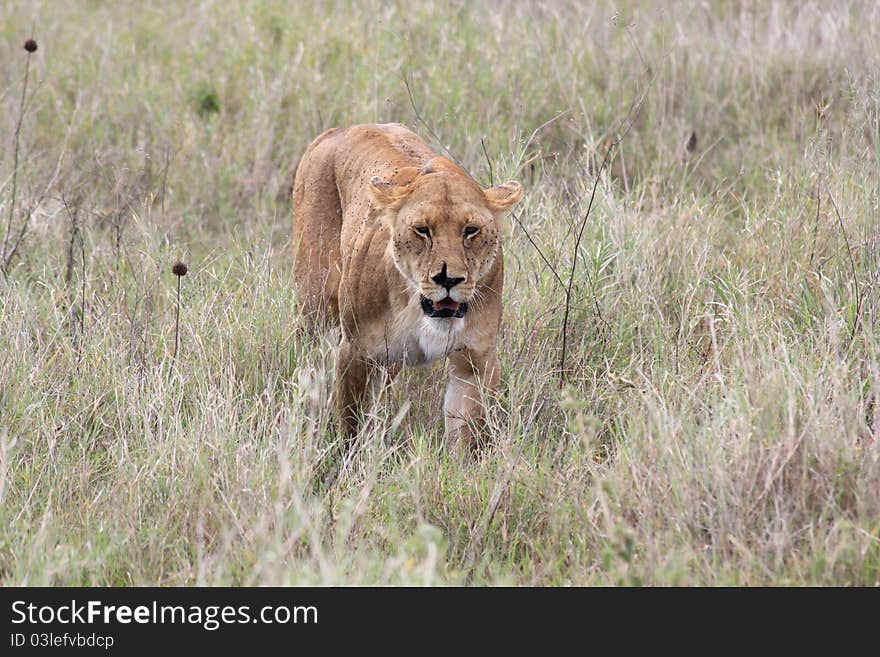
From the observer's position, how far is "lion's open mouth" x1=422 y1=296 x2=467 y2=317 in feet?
13.8

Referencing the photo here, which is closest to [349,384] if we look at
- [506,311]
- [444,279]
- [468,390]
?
[468,390]

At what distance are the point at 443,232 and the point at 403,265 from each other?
212 mm

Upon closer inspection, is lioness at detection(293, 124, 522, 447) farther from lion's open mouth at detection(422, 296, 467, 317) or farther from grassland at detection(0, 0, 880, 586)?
grassland at detection(0, 0, 880, 586)

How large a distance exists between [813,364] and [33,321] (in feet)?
9.83

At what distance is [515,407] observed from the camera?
440 cm

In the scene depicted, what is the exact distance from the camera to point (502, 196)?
14.5 ft

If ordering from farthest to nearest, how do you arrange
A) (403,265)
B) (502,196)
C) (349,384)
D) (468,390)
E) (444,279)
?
(349,384), (468,390), (502,196), (403,265), (444,279)

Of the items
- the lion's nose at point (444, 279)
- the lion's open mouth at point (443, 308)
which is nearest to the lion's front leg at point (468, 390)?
the lion's open mouth at point (443, 308)

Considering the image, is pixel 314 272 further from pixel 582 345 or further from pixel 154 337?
pixel 582 345

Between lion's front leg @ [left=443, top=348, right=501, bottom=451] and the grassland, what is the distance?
115 mm

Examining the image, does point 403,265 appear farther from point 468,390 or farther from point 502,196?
point 468,390

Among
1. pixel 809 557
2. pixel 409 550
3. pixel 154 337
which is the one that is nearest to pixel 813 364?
pixel 809 557

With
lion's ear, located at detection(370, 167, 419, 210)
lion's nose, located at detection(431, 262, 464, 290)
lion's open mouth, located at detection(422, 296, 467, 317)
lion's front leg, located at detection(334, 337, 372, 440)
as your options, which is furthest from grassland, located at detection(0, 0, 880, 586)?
lion's ear, located at detection(370, 167, 419, 210)

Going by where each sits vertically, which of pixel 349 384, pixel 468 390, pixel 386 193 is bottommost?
pixel 468 390
